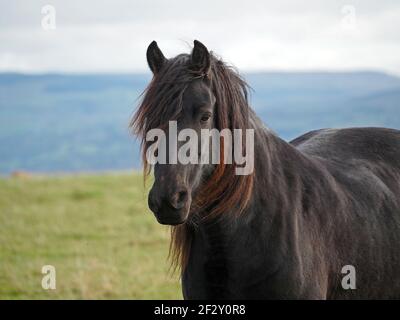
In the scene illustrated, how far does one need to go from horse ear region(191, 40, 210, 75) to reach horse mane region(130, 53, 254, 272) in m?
0.03

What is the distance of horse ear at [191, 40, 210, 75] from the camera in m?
4.22

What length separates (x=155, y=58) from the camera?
4.43 m

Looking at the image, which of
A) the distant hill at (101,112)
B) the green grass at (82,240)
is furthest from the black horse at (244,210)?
the distant hill at (101,112)

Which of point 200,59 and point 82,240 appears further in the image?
point 82,240

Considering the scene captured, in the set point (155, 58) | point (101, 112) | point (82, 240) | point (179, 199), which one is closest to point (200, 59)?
point (155, 58)

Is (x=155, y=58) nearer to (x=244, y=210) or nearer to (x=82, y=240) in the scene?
(x=244, y=210)

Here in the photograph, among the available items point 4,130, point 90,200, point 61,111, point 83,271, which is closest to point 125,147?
point 4,130

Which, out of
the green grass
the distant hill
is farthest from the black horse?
the distant hill

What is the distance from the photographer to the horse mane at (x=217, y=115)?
164 inches

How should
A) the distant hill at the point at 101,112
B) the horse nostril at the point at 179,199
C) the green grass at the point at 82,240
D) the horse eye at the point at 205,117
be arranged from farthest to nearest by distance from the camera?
the distant hill at the point at 101,112 < the green grass at the point at 82,240 < the horse eye at the point at 205,117 < the horse nostril at the point at 179,199

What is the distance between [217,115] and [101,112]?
7233 cm

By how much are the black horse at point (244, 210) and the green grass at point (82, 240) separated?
4952 mm

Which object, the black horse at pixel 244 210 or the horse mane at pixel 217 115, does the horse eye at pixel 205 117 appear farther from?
the horse mane at pixel 217 115

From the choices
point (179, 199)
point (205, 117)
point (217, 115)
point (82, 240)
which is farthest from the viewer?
point (82, 240)
